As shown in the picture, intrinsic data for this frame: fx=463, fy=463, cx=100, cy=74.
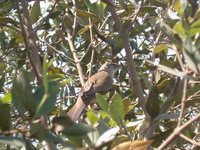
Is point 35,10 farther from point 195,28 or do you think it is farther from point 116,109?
point 195,28

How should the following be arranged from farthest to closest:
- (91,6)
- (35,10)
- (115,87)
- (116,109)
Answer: (115,87) < (91,6) < (35,10) < (116,109)

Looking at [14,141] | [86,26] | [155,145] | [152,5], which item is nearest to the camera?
[14,141]

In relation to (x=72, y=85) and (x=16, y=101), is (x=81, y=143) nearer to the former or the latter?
(x=16, y=101)

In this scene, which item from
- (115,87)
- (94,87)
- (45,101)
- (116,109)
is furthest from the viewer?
(94,87)

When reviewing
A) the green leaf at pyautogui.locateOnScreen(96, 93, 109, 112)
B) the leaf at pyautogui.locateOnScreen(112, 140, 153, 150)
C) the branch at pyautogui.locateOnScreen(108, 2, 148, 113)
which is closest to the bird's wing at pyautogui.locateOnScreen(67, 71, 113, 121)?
the branch at pyautogui.locateOnScreen(108, 2, 148, 113)

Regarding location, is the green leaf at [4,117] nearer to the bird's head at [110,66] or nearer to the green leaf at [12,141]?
the green leaf at [12,141]

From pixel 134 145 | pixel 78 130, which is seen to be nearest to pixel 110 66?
pixel 134 145

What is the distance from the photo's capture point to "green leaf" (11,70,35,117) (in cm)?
95

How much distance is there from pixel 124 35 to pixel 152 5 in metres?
0.48

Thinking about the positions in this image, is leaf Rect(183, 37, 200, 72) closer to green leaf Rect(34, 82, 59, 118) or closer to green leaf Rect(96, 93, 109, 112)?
green leaf Rect(34, 82, 59, 118)

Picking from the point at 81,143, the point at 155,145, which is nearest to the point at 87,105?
the point at 155,145

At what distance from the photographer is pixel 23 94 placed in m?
0.96

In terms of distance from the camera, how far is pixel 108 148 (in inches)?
39.5

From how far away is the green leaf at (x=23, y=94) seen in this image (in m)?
0.95
